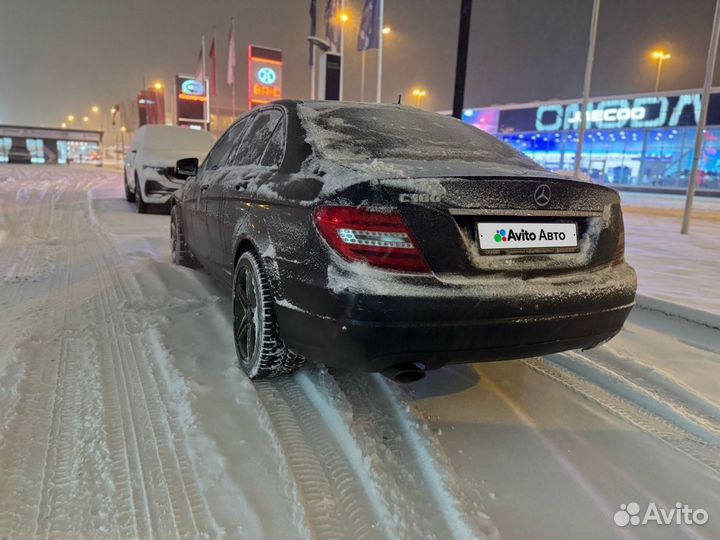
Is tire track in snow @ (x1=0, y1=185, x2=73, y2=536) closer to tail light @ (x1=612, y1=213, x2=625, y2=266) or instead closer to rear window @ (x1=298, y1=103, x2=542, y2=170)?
rear window @ (x1=298, y1=103, x2=542, y2=170)

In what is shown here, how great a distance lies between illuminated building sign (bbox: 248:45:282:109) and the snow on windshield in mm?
→ 12857

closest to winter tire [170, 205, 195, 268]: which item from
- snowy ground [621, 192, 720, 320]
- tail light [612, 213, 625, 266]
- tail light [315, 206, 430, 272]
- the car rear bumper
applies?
the car rear bumper

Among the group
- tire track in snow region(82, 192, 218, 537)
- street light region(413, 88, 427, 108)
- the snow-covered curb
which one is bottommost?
tire track in snow region(82, 192, 218, 537)

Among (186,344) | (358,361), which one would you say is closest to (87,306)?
(186,344)

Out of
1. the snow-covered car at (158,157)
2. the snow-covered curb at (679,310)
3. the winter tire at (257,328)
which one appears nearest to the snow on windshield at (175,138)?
the snow-covered car at (158,157)

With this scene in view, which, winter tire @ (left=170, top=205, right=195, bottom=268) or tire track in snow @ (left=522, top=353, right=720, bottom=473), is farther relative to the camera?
winter tire @ (left=170, top=205, right=195, bottom=268)

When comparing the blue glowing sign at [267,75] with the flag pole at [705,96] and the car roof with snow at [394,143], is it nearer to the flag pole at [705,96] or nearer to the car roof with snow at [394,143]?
the flag pole at [705,96]

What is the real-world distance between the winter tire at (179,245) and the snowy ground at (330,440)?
1.46 m

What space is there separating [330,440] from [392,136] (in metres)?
1.65

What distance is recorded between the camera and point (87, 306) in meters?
3.92

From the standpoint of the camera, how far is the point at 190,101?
30.4m

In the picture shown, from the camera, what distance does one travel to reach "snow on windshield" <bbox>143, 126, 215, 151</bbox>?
10227 mm

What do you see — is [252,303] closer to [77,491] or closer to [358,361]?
[358,361]

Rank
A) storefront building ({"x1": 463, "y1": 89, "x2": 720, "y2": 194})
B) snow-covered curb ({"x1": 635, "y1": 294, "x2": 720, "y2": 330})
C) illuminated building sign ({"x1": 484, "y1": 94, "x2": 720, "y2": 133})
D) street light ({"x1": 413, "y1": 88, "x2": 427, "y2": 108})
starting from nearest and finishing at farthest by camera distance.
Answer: snow-covered curb ({"x1": 635, "y1": 294, "x2": 720, "y2": 330}), illuminated building sign ({"x1": 484, "y1": 94, "x2": 720, "y2": 133}), storefront building ({"x1": 463, "y1": 89, "x2": 720, "y2": 194}), street light ({"x1": 413, "y1": 88, "x2": 427, "y2": 108})
